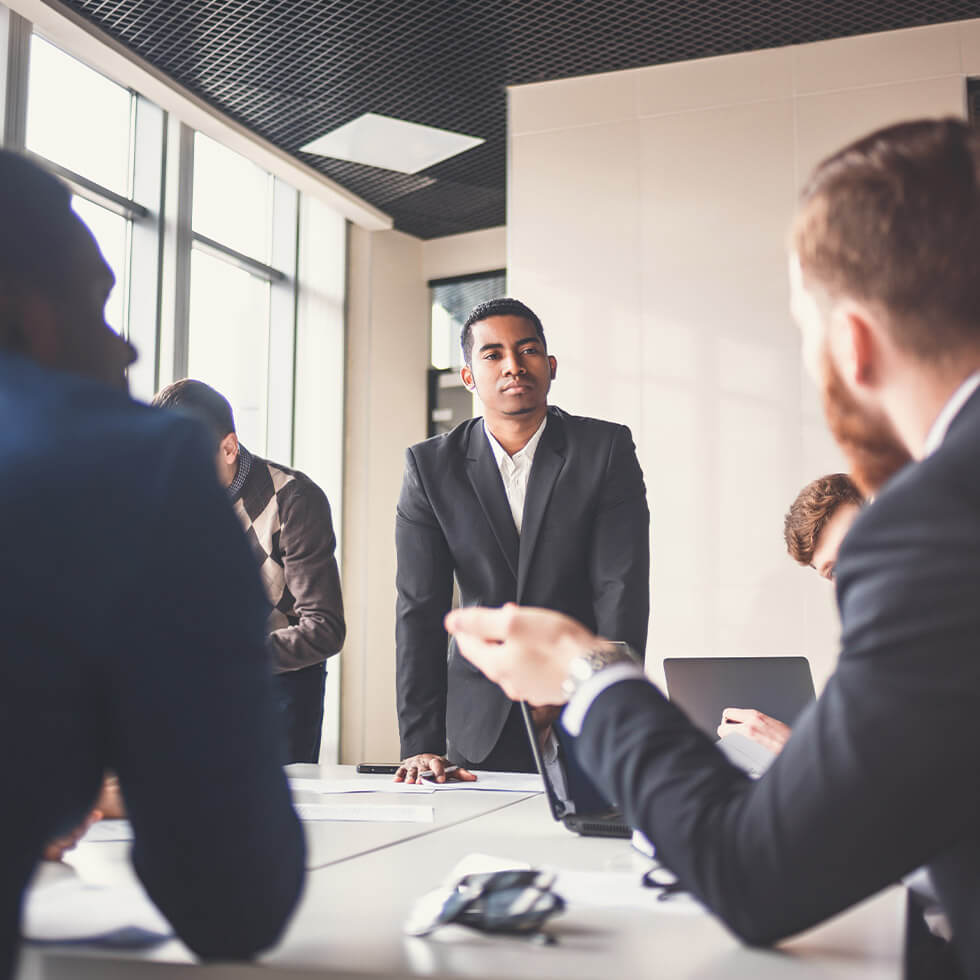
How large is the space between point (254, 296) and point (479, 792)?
196 inches

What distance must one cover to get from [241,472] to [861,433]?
2.59 metres

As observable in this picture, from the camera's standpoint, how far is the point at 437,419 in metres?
7.56

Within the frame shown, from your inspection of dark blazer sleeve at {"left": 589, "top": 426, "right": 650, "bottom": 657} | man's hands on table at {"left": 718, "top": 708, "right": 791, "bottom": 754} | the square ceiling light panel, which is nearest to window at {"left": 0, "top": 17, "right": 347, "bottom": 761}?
the square ceiling light panel

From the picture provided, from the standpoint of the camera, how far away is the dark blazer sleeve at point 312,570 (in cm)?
317

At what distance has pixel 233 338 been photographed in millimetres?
6262

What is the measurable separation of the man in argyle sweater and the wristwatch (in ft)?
7.14

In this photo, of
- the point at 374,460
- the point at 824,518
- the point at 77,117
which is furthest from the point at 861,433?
the point at 374,460

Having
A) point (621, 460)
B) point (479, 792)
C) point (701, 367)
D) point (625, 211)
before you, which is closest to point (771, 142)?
point (625, 211)

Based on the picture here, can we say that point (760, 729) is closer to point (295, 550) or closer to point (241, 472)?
point (295, 550)

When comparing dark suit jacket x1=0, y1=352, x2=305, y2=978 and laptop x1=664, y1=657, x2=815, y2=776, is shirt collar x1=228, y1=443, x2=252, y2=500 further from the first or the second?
dark suit jacket x1=0, y1=352, x2=305, y2=978

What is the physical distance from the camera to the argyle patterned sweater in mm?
3199

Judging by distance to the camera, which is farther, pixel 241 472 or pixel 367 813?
pixel 241 472

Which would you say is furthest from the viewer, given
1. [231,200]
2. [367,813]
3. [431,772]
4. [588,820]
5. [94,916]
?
[231,200]

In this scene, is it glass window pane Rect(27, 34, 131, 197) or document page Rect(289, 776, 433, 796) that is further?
glass window pane Rect(27, 34, 131, 197)
